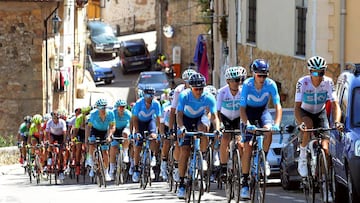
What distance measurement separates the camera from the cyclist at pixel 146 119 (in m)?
19.8

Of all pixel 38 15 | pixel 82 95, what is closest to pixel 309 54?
pixel 38 15

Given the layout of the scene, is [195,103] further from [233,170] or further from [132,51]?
[132,51]

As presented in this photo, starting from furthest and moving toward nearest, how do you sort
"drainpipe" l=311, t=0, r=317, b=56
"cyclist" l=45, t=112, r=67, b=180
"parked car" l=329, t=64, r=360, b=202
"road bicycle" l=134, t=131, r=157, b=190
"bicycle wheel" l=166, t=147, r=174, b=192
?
"cyclist" l=45, t=112, r=67, b=180 → "drainpipe" l=311, t=0, r=317, b=56 → "road bicycle" l=134, t=131, r=157, b=190 → "bicycle wheel" l=166, t=147, r=174, b=192 → "parked car" l=329, t=64, r=360, b=202

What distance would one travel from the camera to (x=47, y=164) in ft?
86.6

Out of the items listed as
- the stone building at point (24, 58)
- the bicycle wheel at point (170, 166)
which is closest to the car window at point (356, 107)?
the bicycle wheel at point (170, 166)

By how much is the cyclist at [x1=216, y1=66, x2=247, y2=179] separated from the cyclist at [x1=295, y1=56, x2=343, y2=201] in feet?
4.49

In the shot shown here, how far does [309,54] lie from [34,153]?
7.58 meters

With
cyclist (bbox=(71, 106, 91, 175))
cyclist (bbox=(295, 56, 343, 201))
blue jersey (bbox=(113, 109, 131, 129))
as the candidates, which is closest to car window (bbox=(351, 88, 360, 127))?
cyclist (bbox=(295, 56, 343, 201))

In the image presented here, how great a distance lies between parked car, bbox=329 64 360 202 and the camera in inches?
496

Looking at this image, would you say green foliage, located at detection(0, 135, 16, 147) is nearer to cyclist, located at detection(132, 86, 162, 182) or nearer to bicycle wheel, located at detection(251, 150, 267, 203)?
cyclist, located at detection(132, 86, 162, 182)

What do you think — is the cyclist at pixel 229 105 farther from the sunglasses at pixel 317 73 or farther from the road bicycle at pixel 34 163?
the road bicycle at pixel 34 163

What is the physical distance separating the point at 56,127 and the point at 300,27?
262 inches

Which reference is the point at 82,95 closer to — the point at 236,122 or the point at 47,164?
the point at 47,164

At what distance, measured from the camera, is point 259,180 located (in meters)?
13.2
